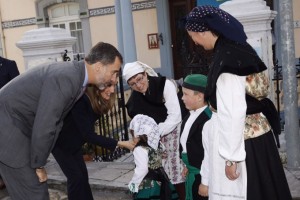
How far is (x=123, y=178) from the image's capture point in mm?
4668

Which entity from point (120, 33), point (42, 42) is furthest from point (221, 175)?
point (120, 33)

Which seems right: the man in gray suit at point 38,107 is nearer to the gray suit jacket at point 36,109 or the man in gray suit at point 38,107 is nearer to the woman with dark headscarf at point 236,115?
the gray suit jacket at point 36,109

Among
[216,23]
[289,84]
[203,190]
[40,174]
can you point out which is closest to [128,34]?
[289,84]

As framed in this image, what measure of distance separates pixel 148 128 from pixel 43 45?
3323mm

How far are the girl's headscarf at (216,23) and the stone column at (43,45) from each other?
3880 millimetres

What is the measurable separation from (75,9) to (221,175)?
10810 mm

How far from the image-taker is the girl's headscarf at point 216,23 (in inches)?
96.5

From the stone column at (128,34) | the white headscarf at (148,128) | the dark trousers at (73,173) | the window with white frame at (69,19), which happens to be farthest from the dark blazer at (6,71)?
the window with white frame at (69,19)

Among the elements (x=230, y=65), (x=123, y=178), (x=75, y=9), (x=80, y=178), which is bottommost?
(x=123, y=178)

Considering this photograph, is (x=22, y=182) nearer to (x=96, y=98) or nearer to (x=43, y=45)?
(x=96, y=98)

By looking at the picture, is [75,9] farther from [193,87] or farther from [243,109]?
[243,109]

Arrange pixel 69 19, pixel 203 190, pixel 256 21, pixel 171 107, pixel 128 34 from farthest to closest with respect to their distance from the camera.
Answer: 1. pixel 69 19
2. pixel 128 34
3. pixel 256 21
4. pixel 171 107
5. pixel 203 190

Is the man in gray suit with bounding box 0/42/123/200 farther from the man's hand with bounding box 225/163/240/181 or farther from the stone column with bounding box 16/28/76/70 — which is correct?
the stone column with bounding box 16/28/76/70

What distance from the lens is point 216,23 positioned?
8.05 ft
